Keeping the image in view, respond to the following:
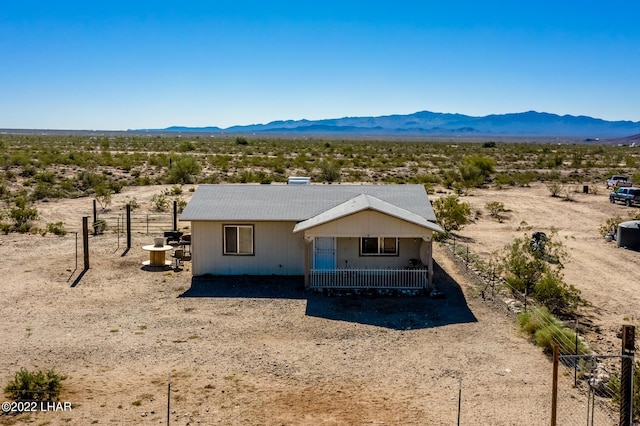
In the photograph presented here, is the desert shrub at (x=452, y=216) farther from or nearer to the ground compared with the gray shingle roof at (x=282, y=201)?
nearer to the ground

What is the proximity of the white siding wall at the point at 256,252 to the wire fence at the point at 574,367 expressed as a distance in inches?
247

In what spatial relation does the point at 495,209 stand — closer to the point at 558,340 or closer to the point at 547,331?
the point at 547,331

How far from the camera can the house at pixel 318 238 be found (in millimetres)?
19531

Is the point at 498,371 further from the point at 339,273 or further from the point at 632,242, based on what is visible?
the point at 632,242

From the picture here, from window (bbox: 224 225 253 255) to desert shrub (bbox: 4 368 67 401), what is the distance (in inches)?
379

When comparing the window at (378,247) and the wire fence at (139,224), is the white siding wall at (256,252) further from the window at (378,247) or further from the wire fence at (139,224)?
the wire fence at (139,224)

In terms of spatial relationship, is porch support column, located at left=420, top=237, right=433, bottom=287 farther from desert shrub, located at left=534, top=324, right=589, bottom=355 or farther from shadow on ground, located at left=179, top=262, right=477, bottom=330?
desert shrub, located at left=534, top=324, right=589, bottom=355

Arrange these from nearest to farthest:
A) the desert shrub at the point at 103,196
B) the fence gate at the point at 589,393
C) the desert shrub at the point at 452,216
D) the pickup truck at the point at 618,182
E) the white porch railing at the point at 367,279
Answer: the fence gate at the point at 589,393, the white porch railing at the point at 367,279, the desert shrub at the point at 452,216, the desert shrub at the point at 103,196, the pickup truck at the point at 618,182

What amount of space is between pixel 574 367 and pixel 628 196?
3246cm

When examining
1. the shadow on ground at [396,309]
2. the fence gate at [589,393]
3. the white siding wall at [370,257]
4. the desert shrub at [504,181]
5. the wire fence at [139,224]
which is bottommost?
the fence gate at [589,393]

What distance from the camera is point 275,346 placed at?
1490 cm

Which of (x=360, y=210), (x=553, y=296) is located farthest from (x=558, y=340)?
(x=360, y=210)

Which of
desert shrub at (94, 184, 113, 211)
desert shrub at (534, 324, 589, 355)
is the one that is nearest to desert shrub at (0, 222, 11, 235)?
desert shrub at (94, 184, 113, 211)

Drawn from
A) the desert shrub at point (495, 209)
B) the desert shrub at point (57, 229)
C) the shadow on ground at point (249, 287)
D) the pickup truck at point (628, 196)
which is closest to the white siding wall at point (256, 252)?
the shadow on ground at point (249, 287)
